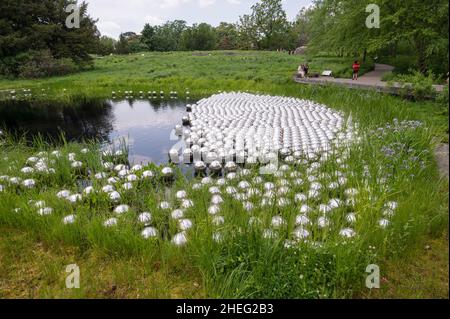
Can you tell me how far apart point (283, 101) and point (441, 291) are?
10.2 m

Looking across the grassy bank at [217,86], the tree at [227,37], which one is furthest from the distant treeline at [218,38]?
the grassy bank at [217,86]

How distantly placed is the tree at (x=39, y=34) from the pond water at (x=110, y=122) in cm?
1146

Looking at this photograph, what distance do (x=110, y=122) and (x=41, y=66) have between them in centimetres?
1528

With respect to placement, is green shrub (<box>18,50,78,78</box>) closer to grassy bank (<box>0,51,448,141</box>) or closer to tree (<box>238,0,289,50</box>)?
grassy bank (<box>0,51,448,141</box>)

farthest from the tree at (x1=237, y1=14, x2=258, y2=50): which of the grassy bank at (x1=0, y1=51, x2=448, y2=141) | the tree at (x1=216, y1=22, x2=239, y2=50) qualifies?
the grassy bank at (x1=0, y1=51, x2=448, y2=141)

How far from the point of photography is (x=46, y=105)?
14.5 m

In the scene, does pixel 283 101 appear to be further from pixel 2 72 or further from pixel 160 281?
pixel 2 72

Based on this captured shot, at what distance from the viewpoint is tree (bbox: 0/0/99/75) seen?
2319cm

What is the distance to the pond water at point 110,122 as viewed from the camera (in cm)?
877

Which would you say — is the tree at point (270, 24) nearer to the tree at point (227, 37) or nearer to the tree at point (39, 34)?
the tree at point (227, 37)

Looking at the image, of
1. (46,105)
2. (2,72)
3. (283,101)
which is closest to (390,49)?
(283,101)

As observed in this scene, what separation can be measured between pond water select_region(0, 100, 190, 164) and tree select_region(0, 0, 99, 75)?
1146 centimetres

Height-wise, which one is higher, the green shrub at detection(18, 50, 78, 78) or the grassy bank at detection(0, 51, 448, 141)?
the green shrub at detection(18, 50, 78, 78)

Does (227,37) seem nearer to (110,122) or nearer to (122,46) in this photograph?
(122,46)
